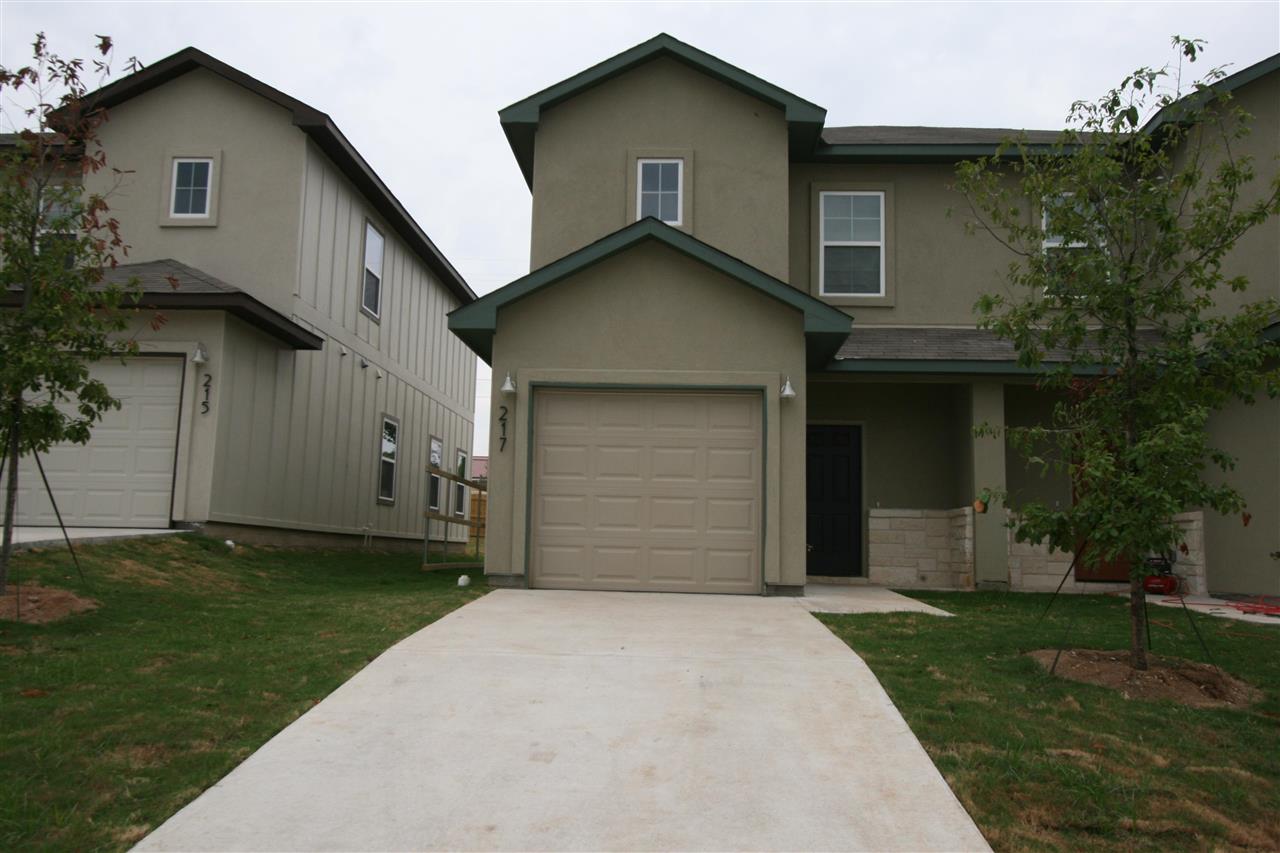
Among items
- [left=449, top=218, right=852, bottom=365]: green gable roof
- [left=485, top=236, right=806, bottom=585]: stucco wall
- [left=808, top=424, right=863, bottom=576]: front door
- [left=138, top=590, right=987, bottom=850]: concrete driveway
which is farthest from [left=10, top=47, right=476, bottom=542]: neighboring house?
[left=138, top=590, right=987, bottom=850]: concrete driveway

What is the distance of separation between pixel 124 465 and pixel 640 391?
693cm

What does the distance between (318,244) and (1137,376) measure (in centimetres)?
1228

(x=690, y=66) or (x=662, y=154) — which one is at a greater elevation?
(x=690, y=66)

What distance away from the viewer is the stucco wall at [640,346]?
1162 cm

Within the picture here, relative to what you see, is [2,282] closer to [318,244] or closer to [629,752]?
[629,752]

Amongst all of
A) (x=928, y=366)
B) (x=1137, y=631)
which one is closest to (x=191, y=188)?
(x=928, y=366)

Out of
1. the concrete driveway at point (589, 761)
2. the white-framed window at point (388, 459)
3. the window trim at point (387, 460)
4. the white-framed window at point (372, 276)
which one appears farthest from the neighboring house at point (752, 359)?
the white-framed window at point (388, 459)

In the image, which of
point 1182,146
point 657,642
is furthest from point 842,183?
point 657,642

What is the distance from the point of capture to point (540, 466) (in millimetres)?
11805

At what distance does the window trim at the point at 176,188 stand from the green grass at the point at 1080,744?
11.5 m

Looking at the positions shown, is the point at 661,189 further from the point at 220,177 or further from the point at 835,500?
the point at 220,177

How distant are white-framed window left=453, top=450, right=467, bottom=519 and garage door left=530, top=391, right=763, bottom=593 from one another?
527 inches

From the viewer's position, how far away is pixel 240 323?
14.2m

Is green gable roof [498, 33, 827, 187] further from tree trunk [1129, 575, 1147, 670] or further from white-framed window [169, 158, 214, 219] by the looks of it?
tree trunk [1129, 575, 1147, 670]
